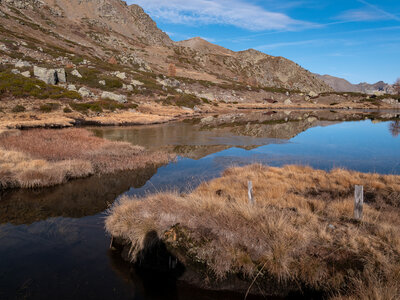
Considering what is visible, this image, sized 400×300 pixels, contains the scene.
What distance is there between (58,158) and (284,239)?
15978mm

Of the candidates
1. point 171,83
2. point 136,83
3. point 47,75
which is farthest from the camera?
point 171,83

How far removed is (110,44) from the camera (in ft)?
399

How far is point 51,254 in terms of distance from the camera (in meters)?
7.69

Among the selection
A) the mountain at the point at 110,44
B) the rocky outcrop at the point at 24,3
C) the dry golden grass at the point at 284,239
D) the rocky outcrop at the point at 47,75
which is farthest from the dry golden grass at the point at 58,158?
the rocky outcrop at the point at 24,3

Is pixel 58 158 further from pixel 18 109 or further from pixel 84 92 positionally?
pixel 84 92

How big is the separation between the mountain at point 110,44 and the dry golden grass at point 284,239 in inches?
2546

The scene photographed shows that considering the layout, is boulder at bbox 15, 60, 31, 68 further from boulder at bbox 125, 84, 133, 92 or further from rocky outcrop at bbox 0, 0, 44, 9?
rocky outcrop at bbox 0, 0, 44, 9

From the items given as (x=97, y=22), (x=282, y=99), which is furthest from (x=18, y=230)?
(x=97, y=22)

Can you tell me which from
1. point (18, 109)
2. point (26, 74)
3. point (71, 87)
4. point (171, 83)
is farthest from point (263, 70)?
point (18, 109)

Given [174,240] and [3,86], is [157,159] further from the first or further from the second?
[3,86]

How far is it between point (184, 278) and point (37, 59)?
74342 millimetres

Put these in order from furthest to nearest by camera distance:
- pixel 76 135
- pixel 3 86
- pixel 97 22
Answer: pixel 97 22, pixel 3 86, pixel 76 135

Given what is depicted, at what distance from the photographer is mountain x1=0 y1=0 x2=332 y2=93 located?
7631 centimetres

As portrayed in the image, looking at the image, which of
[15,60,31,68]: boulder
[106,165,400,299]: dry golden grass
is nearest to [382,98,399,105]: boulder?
[106,165,400,299]: dry golden grass
